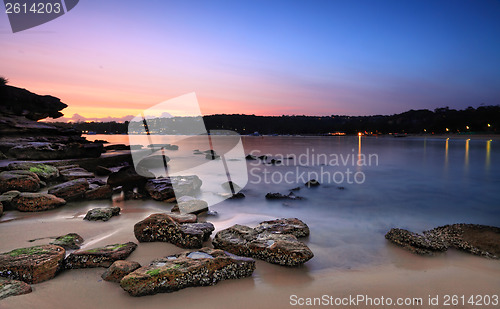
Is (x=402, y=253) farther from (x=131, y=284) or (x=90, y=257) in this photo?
(x=90, y=257)

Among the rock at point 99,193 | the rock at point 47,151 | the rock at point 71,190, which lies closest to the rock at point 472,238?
the rock at point 99,193

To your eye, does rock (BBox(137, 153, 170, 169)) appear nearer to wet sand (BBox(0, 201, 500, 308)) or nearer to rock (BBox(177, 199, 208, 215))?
rock (BBox(177, 199, 208, 215))

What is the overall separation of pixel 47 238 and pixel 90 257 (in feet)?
5.18

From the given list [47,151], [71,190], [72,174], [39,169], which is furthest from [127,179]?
[47,151]

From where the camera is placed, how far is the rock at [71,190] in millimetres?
6461

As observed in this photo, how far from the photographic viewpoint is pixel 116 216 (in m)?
5.56

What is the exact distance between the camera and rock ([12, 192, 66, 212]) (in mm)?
5391

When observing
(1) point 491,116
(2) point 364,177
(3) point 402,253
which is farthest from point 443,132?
(3) point 402,253

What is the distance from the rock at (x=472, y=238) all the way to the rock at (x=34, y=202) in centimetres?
804

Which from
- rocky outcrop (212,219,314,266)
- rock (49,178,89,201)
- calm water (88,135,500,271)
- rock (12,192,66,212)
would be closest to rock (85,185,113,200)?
rock (49,178,89,201)

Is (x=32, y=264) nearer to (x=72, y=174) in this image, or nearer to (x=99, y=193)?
(x=99, y=193)

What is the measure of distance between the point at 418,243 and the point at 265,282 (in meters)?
2.90

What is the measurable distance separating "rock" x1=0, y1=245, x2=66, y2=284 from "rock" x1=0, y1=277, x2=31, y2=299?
157 millimetres

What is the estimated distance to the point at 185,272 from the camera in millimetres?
2701
